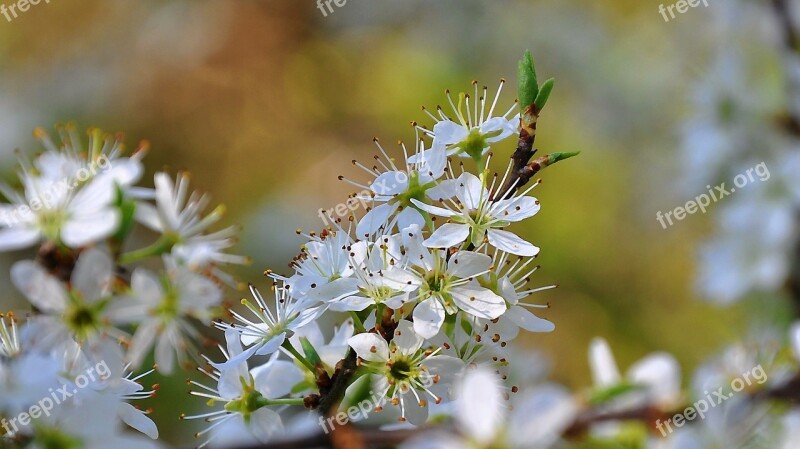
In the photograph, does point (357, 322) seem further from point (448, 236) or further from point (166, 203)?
point (166, 203)

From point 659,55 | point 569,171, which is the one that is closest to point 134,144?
point 569,171

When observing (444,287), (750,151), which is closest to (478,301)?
(444,287)

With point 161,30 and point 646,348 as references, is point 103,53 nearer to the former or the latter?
point 161,30

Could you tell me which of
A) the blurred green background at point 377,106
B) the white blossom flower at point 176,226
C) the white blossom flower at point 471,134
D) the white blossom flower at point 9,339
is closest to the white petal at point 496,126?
the white blossom flower at point 471,134

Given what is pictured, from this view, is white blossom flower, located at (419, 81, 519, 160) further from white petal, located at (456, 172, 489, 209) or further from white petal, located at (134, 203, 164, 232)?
white petal, located at (134, 203, 164, 232)

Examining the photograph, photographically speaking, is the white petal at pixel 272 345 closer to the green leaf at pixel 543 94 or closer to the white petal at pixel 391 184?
the white petal at pixel 391 184
